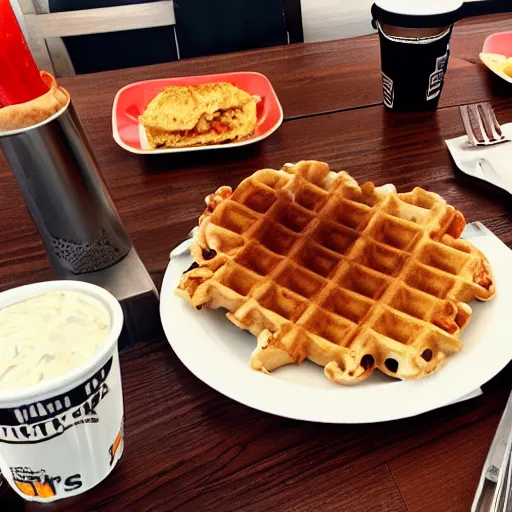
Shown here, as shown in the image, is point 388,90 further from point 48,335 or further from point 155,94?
point 48,335

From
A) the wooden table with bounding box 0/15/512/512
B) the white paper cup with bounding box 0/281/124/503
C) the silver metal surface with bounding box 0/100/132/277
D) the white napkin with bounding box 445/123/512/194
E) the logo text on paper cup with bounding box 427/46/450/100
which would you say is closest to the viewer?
the white paper cup with bounding box 0/281/124/503

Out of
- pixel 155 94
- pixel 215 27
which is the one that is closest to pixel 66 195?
pixel 155 94

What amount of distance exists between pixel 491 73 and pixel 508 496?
1229 mm

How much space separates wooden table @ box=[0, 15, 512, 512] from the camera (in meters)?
0.64

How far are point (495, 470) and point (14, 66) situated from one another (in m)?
0.71

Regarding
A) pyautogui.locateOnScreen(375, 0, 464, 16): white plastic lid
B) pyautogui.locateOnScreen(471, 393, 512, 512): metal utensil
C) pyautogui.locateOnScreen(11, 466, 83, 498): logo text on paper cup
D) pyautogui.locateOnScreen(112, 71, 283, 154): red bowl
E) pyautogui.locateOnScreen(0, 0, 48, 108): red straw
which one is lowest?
pyautogui.locateOnScreen(112, 71, 283, 154): red bowl

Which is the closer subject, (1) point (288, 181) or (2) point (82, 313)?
(2) point (82, 313)

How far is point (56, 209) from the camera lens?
2.64ft

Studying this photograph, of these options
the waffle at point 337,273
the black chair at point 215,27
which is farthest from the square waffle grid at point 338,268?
the black chair at point 215,27

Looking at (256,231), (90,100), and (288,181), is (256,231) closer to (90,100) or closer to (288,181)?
(288,181)

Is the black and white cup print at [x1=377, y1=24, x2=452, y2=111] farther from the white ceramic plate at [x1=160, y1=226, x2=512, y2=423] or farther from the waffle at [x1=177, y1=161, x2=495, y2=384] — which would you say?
the white ceramic plate at [x1=160, y1=226, x2=512, y2=423]

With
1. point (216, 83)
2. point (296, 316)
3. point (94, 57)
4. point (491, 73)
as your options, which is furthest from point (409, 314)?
point (94, 57)

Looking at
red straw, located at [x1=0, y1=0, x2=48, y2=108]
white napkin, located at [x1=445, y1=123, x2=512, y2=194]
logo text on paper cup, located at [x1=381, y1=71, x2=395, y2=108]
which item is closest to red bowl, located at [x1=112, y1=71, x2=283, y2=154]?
logo text on paper cup, located at [x1=381, y1=71, x2=395, y2=108]

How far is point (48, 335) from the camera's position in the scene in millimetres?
570
